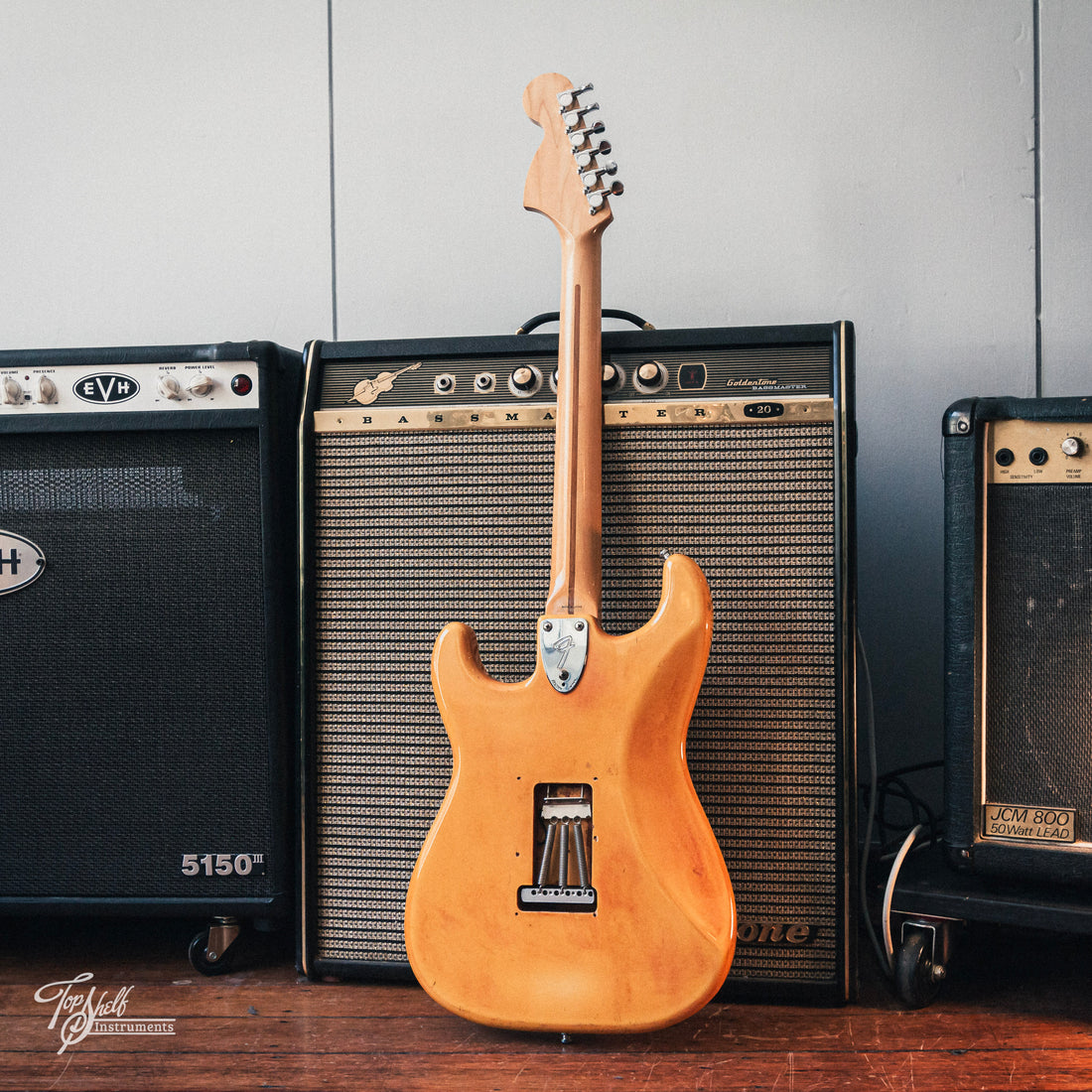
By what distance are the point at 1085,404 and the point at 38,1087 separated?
0.99m

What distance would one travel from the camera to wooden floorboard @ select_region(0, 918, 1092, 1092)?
68 centimetres

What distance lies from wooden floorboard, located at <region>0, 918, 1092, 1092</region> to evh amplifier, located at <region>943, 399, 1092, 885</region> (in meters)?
0.14

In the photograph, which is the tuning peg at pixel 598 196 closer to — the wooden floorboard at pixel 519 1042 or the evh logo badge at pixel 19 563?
the evh logo badge at pixel 19 563

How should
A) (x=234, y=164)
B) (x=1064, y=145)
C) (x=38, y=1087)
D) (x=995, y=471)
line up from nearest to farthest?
(x=38, y=1087) < (x=995, y=471) < (x=1064, y=145) < (x=234, y=164)

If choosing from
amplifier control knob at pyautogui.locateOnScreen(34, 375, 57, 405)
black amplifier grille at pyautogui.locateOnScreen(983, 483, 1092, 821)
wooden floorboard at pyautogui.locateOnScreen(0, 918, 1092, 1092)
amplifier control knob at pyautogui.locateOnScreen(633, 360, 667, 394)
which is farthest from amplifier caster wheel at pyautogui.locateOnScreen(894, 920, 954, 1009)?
amplifier control knob at pyautogui.locateOnScreen(34, 375, 57, 405)

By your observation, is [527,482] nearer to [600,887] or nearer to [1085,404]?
[600,887]

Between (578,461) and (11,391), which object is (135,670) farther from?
(578,461)

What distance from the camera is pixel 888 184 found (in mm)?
1142

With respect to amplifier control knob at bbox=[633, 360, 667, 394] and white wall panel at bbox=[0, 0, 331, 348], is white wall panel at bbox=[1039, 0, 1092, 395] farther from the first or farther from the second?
white wall panel at bbox=[0, 0, 331, 348]

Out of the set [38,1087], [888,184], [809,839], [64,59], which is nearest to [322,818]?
[38,1087]

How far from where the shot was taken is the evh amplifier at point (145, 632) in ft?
2.87

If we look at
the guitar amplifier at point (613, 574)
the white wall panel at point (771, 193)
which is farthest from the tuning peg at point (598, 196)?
the white wall panel at point (771, 193)

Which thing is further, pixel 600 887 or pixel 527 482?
pixel 527 482

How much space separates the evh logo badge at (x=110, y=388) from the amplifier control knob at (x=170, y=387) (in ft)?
0.09
